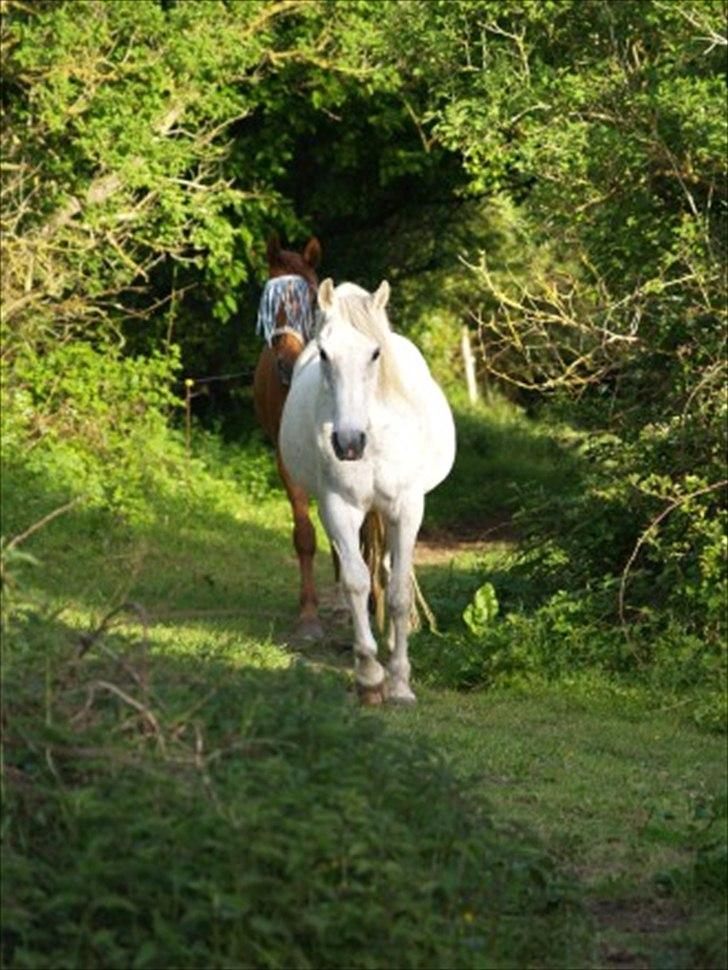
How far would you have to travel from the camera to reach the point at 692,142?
1207 centimetres

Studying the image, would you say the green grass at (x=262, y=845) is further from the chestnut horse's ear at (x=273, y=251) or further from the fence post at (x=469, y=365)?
the fence post at (x=469, y=365)

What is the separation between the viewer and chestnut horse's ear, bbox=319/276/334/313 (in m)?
10.6

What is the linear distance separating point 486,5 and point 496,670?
462 cm

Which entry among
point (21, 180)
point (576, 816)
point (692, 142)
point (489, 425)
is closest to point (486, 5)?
point (692, 142)

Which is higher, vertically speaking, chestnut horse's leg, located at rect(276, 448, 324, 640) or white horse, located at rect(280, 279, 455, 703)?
white horse, located at rect(280, 279, 455, 703)

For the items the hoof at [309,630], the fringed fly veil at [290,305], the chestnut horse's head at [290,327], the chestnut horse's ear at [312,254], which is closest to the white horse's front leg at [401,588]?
the hoof at [309,630]

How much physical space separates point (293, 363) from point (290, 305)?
35cm

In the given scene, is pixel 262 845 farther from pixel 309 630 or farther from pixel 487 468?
pixel 487 468

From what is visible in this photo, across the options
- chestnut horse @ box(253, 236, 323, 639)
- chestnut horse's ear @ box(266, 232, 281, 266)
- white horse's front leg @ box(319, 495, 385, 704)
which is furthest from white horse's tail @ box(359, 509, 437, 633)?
chestnut horse's ear @ box(266, 232, 281, 266)

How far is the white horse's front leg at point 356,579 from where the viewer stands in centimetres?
1058

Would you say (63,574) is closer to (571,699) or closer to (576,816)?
(571,699)

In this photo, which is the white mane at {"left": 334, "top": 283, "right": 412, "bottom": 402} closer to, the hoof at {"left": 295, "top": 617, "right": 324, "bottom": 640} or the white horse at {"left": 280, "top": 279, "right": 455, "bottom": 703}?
the white horse at {"left": 280, "top": 279, "right": 455, "bottom": 703}

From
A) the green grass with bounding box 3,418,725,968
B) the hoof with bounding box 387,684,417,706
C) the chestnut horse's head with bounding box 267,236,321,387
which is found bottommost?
the hoof with bounding box 387,684,417,706

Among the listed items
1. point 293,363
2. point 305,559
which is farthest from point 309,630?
point 293,363
